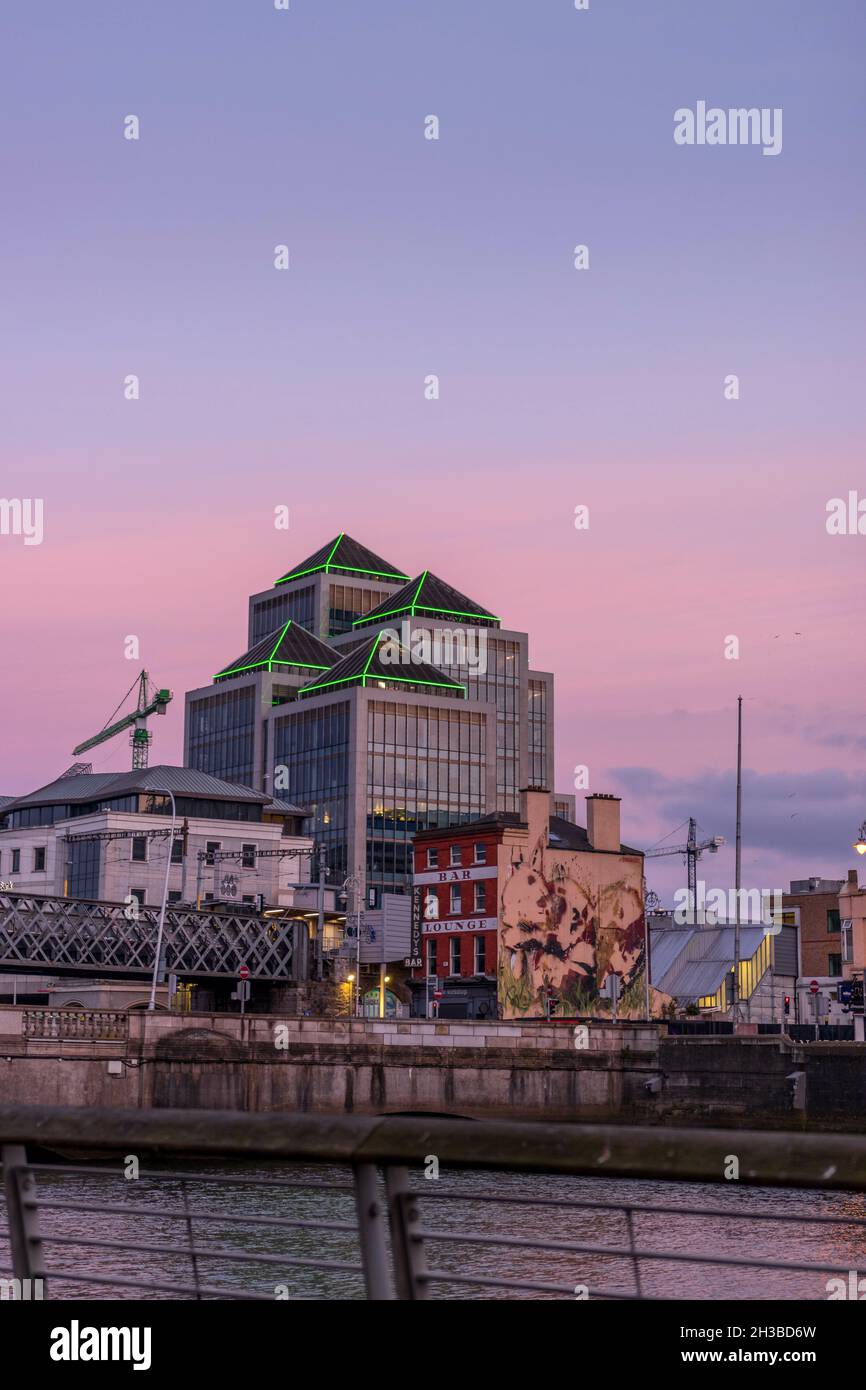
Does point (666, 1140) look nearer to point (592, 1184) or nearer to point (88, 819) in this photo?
point (592, 1184)

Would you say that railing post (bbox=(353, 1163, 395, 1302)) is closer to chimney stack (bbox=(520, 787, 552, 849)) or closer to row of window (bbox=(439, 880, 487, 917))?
row of window (bbox=(439, 880, 487, 917))

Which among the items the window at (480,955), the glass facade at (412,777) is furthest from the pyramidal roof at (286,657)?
the window at (480,955)

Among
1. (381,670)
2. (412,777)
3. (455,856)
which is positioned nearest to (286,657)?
(381,670)

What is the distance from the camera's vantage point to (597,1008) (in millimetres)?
107875

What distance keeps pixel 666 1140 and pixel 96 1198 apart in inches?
1779

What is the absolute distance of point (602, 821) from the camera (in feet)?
362

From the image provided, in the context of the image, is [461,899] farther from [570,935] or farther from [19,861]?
[19,861]

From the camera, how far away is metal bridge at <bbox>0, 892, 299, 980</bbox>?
318 feet

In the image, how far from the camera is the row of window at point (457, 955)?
102875mm

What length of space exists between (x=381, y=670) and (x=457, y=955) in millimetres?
75983

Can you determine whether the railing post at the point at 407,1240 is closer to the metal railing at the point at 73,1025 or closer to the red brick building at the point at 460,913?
the metal railing at the point at 73,1025

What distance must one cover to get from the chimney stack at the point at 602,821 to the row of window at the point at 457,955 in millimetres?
11097
